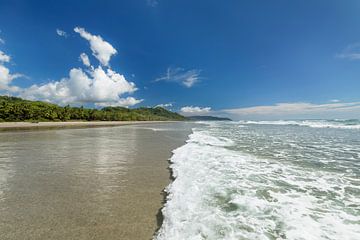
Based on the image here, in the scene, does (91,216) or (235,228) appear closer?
(235,228)

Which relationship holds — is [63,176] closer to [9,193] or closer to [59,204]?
[9,193]

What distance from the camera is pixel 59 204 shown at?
4.86 meters

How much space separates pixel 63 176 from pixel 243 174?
633cm

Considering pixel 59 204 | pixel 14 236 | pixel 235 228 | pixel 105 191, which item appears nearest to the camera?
pixel 14 236

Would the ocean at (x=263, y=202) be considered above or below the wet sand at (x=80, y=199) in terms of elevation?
above

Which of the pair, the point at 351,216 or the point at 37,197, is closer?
the point at 351,216

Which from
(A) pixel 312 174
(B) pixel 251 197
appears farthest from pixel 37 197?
(A) pixel 312 174

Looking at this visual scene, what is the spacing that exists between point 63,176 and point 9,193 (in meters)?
1.71

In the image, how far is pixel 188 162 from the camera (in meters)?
9.55

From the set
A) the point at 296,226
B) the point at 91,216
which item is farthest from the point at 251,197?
the point at 91,216

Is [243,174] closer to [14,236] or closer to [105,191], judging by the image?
[105,191]

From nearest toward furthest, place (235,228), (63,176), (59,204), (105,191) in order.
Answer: (235,228) → (59,204) → (105,191) → (63,176)

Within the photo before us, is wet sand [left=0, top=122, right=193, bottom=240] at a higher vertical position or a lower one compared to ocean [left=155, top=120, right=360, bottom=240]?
lower

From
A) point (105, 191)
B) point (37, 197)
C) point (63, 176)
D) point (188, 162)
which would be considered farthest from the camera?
point (188, 162)
